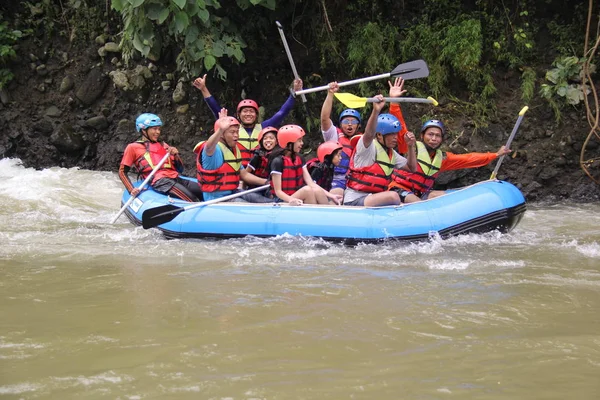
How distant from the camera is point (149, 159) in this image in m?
7.81

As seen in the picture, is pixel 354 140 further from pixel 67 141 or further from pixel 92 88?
pixel 92 88

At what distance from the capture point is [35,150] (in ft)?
36.6

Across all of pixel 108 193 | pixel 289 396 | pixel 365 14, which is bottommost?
pixel 289 396

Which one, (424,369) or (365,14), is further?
(365,14)

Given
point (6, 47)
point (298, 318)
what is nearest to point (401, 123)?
point (298, 318)

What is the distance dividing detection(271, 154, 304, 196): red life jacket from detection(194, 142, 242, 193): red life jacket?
18.7 inches

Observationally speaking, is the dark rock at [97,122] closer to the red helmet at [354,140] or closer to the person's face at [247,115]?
the person's face at [247,115]

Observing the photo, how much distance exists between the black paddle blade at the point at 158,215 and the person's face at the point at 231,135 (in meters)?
0.78

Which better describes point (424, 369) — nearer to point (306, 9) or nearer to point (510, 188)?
point (510, 188)

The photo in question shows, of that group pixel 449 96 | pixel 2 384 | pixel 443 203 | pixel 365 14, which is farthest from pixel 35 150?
pixel 2 384

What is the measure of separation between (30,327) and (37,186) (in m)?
5.82

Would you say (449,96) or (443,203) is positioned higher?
(449,96)

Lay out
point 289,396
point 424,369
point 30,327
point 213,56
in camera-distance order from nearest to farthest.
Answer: point 289,396, point 424,369, point 30,327, point 213,56

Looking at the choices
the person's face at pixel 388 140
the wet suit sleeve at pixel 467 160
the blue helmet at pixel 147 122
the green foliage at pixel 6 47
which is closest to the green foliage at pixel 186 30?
the blue helmet at pixel 147 122
